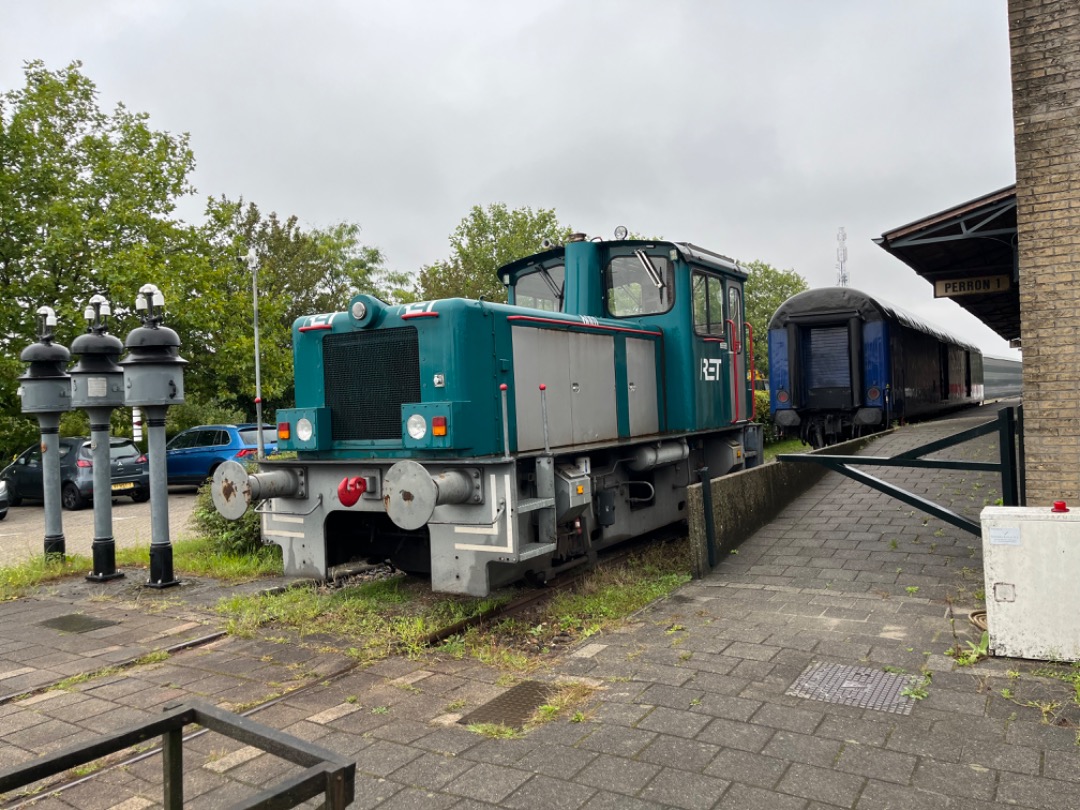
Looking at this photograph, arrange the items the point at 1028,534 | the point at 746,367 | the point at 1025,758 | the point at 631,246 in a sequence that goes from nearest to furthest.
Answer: the point at 1025,758, the point at 1028,534, the point at 631,246, the point at 746,367

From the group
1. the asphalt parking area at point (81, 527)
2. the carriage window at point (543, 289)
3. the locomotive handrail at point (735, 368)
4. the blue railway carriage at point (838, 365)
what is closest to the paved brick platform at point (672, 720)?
the locomotive handrail at point (735, 368)

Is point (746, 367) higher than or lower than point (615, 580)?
higher

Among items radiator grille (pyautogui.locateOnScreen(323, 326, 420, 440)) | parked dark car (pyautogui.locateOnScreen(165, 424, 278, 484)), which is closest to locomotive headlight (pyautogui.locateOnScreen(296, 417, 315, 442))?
radiator grille (pyautogui.locateOnScreen(323, 326, 420, 440))

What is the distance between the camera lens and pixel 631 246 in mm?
8500

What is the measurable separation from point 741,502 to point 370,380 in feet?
13.2

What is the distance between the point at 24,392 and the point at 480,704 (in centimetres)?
712

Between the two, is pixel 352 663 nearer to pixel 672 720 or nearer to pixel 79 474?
pixel 672 720

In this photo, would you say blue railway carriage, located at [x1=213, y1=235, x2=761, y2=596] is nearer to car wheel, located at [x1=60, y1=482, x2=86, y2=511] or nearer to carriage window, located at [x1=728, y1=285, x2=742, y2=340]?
carriage window, located at [x1=728, y1=285, x2=742, y2=340]

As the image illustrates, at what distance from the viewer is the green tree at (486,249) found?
1406 inches

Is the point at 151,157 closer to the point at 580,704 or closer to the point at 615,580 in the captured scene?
the point at 615,580

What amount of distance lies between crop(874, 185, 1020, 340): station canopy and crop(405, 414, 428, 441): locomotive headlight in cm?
702

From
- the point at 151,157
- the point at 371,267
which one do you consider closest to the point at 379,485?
the point at 151,157

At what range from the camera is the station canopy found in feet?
30.9

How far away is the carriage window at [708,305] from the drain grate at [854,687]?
445 cm
